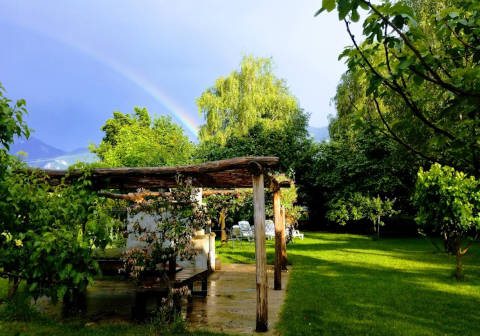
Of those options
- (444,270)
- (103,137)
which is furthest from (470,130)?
(103,137)

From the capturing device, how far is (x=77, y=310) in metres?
6.34

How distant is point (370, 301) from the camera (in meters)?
7.03

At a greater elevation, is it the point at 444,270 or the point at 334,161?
the point at 334,161

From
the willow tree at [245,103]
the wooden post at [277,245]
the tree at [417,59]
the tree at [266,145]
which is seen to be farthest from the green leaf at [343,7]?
the willow tree at [245,103]

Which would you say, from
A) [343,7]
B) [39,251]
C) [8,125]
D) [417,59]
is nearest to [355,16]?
[343,7]

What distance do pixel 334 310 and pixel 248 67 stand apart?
2310 cm

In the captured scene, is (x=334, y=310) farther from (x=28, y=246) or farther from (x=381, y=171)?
(x=381, y=171)

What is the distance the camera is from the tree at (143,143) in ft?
Result: 67.4

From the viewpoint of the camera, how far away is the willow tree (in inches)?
1003

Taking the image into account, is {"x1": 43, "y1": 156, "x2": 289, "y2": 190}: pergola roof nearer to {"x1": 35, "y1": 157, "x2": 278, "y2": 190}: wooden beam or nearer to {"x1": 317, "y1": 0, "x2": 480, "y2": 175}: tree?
{"x1": 35, "y1": 157, "x2": 278, "y2": 190}: wooden beam

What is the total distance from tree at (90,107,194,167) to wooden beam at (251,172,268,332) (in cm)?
754

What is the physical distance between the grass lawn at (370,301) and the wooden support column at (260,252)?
0.36 m

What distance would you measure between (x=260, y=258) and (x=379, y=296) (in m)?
3.51

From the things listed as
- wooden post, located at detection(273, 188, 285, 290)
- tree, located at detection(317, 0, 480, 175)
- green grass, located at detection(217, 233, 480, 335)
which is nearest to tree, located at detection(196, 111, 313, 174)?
green grass, located at detection(217, 233, 480, 335)
